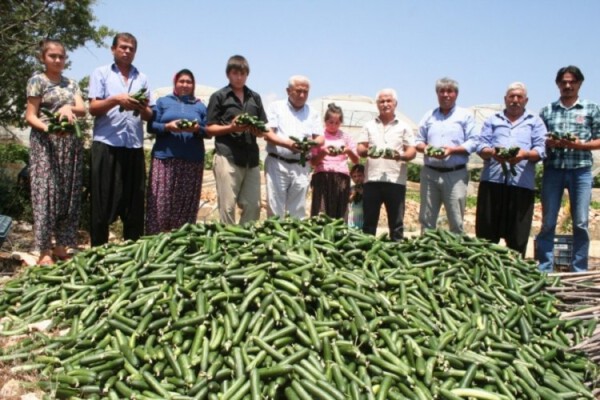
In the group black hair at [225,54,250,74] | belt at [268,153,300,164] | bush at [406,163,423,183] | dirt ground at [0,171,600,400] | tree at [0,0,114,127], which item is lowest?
dirt ground at [0,171,600,400]

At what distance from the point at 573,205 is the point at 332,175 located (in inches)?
111

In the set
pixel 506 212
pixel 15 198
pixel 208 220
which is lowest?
pixel 208 220

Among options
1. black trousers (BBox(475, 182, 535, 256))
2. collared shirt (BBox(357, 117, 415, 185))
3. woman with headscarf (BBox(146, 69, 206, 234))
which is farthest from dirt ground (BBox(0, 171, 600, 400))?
collared shirt (BBox(357, 117, 415, 185))

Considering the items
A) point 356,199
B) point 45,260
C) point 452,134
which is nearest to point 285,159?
point 356,199

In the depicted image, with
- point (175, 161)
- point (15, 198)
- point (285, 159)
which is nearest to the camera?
point (175, 161)

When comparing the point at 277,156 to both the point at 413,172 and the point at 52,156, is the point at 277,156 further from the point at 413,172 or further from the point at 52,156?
the point at 413,172

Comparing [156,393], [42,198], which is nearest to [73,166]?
[42,198]

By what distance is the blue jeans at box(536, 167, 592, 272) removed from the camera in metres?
6.94

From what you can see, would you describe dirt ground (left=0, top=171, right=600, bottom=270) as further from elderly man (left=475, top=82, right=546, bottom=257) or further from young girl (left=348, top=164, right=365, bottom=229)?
elderly man (left=475, top=82, right=546, bottom=257)

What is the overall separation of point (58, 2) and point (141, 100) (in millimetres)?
5441

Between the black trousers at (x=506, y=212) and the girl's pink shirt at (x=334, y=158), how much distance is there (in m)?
1.67

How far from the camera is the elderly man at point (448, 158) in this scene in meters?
7.03

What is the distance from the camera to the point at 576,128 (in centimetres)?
696

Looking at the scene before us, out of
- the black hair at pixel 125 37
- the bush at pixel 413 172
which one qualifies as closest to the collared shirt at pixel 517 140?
the black hair at pixel 125 37
